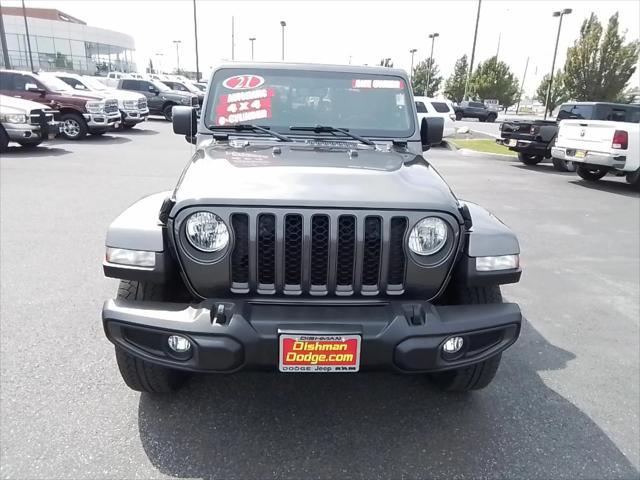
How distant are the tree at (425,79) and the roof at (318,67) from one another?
177 ft

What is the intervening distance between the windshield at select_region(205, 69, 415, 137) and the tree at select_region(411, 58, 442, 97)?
54.2 m

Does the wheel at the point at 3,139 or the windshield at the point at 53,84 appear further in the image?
the windshield at the point at 53,84

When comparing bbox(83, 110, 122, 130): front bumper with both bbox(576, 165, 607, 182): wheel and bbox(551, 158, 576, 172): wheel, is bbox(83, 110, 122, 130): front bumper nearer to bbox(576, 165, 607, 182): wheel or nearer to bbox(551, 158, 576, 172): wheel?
bbox(551, 158, 576, 172): wheel

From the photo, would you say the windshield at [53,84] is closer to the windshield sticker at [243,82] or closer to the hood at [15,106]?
the hood at [15,106]

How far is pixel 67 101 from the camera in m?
14.4

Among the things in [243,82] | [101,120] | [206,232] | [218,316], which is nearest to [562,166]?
[243,82]

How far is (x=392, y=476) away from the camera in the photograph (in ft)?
7.77

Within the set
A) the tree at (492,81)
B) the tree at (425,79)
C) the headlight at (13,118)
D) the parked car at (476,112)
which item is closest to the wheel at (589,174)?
the headlight at (13,118)

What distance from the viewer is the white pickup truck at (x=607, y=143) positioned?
1004 centimetres

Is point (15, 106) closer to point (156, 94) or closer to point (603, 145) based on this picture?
point (156, 94)

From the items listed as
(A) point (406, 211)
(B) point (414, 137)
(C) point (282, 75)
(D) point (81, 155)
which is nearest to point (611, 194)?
(B) point (414, 137)

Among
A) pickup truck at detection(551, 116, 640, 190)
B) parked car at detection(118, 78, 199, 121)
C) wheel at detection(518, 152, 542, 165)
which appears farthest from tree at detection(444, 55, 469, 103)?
pickup truck at detection(551, 116, 640, 190)

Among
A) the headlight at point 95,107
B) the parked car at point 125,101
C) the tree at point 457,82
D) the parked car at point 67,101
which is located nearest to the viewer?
the parked car at point 67,101

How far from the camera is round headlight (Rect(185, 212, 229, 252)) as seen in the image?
224 cm
